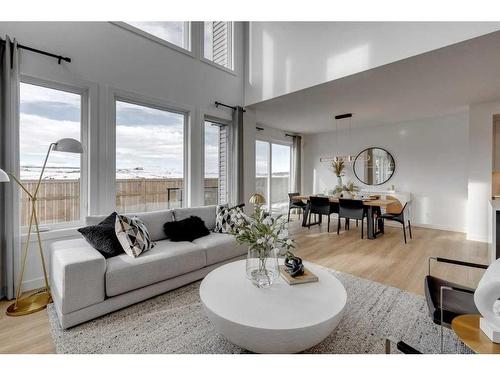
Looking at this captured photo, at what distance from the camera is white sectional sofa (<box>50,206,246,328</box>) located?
6.18 ft

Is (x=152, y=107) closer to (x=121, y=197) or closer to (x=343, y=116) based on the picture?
(x=121, y=197)

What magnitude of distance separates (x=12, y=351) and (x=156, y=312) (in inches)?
36.7

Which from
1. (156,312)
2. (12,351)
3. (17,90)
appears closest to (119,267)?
(156,312)

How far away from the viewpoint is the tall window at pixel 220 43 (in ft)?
14.8

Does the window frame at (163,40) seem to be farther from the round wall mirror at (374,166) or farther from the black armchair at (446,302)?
the round wall mirror at (374,166)

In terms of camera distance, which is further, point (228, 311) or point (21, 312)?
point (21, 312)

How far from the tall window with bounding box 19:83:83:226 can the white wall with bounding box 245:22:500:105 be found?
299 centimetres

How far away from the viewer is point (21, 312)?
2143 mm

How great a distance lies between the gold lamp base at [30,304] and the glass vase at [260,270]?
6.49 ft

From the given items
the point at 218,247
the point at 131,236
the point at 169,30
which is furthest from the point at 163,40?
the point at 218,247

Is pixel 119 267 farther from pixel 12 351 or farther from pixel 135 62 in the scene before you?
pixel 135 62

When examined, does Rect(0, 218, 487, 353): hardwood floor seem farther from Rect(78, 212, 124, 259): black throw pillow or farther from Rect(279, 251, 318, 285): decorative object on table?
Rect(279, 251, 318, 285): decorative object on table

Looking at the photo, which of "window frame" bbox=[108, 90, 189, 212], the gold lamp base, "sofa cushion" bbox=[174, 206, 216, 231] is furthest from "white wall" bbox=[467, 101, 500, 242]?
the gold lamp base

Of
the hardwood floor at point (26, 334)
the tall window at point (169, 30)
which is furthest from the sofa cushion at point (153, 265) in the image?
the tall window at point (169, 30)
